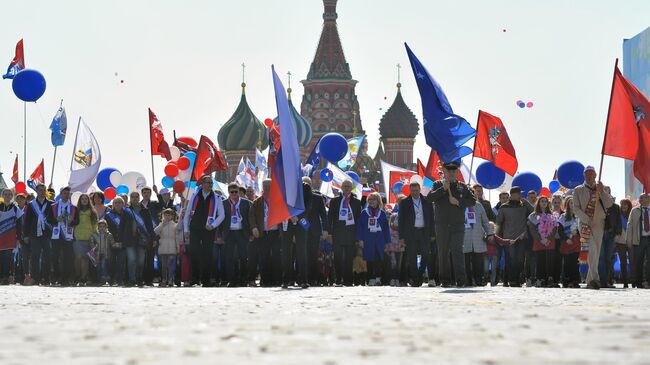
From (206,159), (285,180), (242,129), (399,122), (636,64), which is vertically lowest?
(285,180)

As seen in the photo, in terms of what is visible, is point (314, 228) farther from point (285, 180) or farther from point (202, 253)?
point (202, 253)

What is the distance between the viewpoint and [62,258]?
22797mm

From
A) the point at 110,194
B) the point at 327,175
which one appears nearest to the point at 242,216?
the point at 110,194

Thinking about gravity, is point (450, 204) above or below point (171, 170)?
below

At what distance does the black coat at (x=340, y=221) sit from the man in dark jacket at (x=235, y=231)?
5.05 ft

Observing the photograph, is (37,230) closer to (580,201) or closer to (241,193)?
(241,193)

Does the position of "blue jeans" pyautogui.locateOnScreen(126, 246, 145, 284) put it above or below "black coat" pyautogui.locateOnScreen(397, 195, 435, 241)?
below

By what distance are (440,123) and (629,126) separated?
274 centimetres

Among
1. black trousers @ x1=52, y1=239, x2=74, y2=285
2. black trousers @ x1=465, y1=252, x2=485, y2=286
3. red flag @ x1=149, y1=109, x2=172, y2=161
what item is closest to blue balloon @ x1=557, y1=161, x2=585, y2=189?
red flag @ x1=149, y1=109, x2=172, y2=161

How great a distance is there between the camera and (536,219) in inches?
831

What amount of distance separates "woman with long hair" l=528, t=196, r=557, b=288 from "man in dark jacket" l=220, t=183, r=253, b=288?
13.8 feet

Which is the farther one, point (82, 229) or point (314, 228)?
point (82, 229)

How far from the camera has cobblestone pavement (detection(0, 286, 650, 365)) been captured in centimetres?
661

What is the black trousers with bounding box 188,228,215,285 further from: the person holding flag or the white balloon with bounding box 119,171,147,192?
the white balloon with bounding box 119,171,147,192
